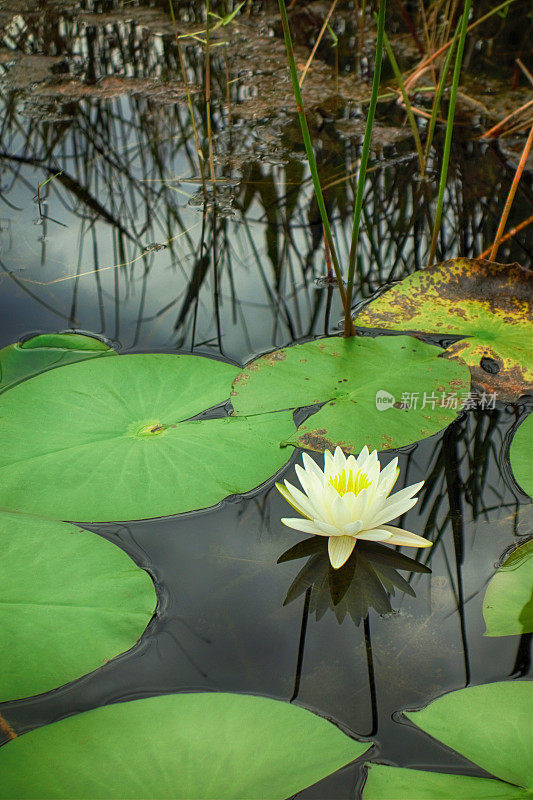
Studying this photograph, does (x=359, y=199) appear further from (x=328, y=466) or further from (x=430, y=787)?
(x=430, y=787)

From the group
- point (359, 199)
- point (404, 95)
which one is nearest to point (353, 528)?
point (359, 199)

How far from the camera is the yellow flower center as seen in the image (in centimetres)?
116

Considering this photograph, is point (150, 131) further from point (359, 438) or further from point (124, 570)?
point (124, 570)

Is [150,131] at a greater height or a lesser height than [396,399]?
greater

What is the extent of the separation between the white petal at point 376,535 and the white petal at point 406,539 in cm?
1

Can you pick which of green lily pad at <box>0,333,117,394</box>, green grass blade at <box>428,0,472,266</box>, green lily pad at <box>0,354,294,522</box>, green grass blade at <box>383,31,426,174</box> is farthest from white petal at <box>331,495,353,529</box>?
green grass blade at <box>383,31,426,174</box>

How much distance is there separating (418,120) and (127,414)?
223cm

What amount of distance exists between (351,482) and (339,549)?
12cm

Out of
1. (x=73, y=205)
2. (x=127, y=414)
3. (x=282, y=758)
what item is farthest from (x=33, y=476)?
(x=73, y=205)

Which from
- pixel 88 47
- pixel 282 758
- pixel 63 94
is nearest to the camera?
pixel 282 758

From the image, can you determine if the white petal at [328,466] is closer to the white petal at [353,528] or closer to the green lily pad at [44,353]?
the white petal at [353,528]

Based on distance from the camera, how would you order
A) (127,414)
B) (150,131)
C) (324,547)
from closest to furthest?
1. (324,547)
2. (127,414)
3. (150,131)

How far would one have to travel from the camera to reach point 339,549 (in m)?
1.15

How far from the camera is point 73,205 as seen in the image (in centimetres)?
239
